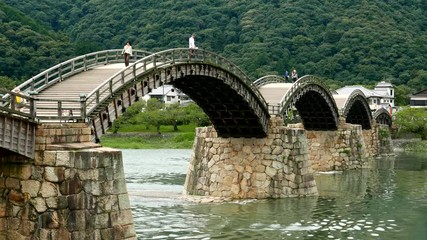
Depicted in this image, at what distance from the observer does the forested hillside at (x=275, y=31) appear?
372ft

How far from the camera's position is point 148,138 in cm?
7588

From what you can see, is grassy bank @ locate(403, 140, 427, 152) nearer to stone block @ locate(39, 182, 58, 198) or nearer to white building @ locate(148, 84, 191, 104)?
white building @ locate(148, 84, 191, 104)

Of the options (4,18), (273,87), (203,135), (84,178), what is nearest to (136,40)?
(4,18)

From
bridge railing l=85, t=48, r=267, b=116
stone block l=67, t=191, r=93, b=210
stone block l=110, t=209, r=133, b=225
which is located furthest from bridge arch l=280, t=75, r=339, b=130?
stone block l=67, t=191, r=93, b=210

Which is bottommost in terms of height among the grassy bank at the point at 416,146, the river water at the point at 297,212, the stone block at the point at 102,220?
the river water at the point at 297,212

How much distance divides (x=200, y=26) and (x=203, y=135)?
300ft

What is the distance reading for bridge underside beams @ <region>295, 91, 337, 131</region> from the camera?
47.8 meters

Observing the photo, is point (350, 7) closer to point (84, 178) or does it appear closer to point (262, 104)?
point (262, 104)

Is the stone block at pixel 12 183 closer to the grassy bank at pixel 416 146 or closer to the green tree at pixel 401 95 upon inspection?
the grassy bank at pixel 416 146

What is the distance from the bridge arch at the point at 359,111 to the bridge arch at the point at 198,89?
24.1m

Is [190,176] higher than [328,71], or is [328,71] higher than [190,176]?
[328,71]

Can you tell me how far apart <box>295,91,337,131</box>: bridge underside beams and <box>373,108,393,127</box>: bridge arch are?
22.4 m

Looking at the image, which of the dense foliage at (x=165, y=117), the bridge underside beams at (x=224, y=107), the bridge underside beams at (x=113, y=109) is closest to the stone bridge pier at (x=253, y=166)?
the bridge underside beams at (x=224, y=107)

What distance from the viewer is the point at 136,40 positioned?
120m
